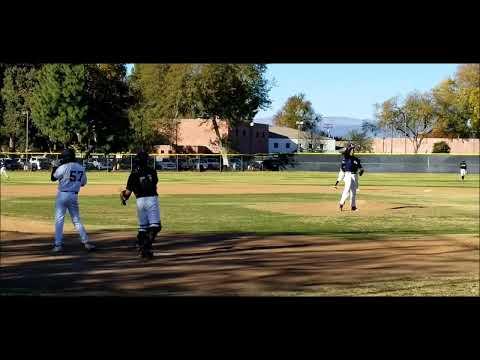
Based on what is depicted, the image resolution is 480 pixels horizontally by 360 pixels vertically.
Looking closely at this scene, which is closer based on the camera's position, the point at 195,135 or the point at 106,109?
the point at 106,109

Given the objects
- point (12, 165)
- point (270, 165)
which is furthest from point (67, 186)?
point (270, 165)

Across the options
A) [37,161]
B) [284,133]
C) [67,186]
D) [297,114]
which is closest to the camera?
[67,186]

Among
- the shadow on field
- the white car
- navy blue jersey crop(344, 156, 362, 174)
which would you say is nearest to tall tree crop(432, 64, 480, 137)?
the white car

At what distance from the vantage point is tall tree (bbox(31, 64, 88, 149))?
71312mm

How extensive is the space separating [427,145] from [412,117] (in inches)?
182

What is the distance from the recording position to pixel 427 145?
98.8 m

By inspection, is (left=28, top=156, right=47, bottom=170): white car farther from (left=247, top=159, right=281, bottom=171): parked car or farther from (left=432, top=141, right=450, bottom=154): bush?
(left=432, top=141, right=450, bottom=154): bush

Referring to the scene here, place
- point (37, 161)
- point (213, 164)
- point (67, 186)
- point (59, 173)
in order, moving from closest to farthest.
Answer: point (59, 173) → point (67, 186) → point (37, 161) → point (213, 164)

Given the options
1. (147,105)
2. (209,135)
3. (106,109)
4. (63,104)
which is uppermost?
(147,105)

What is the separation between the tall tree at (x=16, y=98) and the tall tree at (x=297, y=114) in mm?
59670

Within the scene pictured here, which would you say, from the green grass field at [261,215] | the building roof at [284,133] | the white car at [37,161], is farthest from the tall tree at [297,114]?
the green grass field at [261,215]

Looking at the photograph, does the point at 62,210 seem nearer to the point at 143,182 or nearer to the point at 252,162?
the point at 143,182

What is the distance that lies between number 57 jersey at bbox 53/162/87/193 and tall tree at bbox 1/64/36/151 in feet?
219
